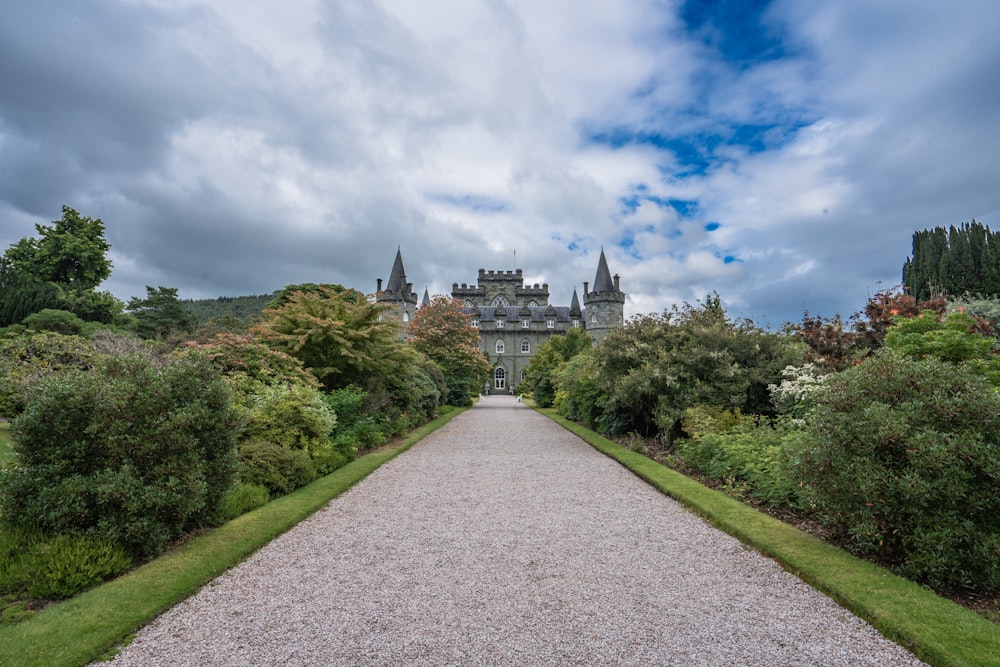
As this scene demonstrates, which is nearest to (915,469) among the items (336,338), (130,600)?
(130,600)

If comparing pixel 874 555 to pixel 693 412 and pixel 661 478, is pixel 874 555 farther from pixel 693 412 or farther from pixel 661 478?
pixel 693 412

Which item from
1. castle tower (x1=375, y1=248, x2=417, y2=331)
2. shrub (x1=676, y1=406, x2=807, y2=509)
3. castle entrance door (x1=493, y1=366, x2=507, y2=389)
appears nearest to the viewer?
shrub (x1=676, y1=406, x2=807, y2=509)

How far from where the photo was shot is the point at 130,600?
3578 millimetres

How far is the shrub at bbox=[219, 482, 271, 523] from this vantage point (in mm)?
5599

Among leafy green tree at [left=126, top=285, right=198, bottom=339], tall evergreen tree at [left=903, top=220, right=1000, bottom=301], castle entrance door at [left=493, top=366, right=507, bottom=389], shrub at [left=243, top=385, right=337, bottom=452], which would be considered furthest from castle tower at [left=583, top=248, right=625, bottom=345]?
shrub at [left=243, top=385, right=337, bottom=452]

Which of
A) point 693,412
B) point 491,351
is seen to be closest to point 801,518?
point 693,412

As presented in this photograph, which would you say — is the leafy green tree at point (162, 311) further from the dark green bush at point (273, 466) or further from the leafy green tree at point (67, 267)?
the dark green bush at point (273, 466)

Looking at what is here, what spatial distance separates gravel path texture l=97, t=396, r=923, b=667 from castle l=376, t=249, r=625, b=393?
44161mm

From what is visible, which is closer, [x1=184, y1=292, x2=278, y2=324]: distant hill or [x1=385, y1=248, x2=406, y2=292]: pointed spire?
[x1=385, y1=248, x2=406, y2=292]: pointed spire

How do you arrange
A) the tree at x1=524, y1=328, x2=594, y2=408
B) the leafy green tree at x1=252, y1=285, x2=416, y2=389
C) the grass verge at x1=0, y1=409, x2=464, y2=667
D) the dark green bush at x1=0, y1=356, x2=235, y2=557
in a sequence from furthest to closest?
1. the tree at x1=524, y1=328, x2=594, y2=408
2. the leafy green tree at x1=252, y1=285, x2=416, y2=389
3. the dark green bush at x1=0, y1=356, x2=235, y2=557
4. the grass verge at x1=0, y1=409, x2=464, y2=667

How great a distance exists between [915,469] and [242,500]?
21.9 ft

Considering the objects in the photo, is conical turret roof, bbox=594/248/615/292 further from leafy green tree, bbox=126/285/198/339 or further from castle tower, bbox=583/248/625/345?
leafy green tree, bbox=126/285/198/339

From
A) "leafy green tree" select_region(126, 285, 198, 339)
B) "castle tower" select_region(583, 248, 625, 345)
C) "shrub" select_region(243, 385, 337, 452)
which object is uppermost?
"castle tower" select_region(583, 248, 625, 345)

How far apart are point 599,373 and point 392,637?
10.5m
